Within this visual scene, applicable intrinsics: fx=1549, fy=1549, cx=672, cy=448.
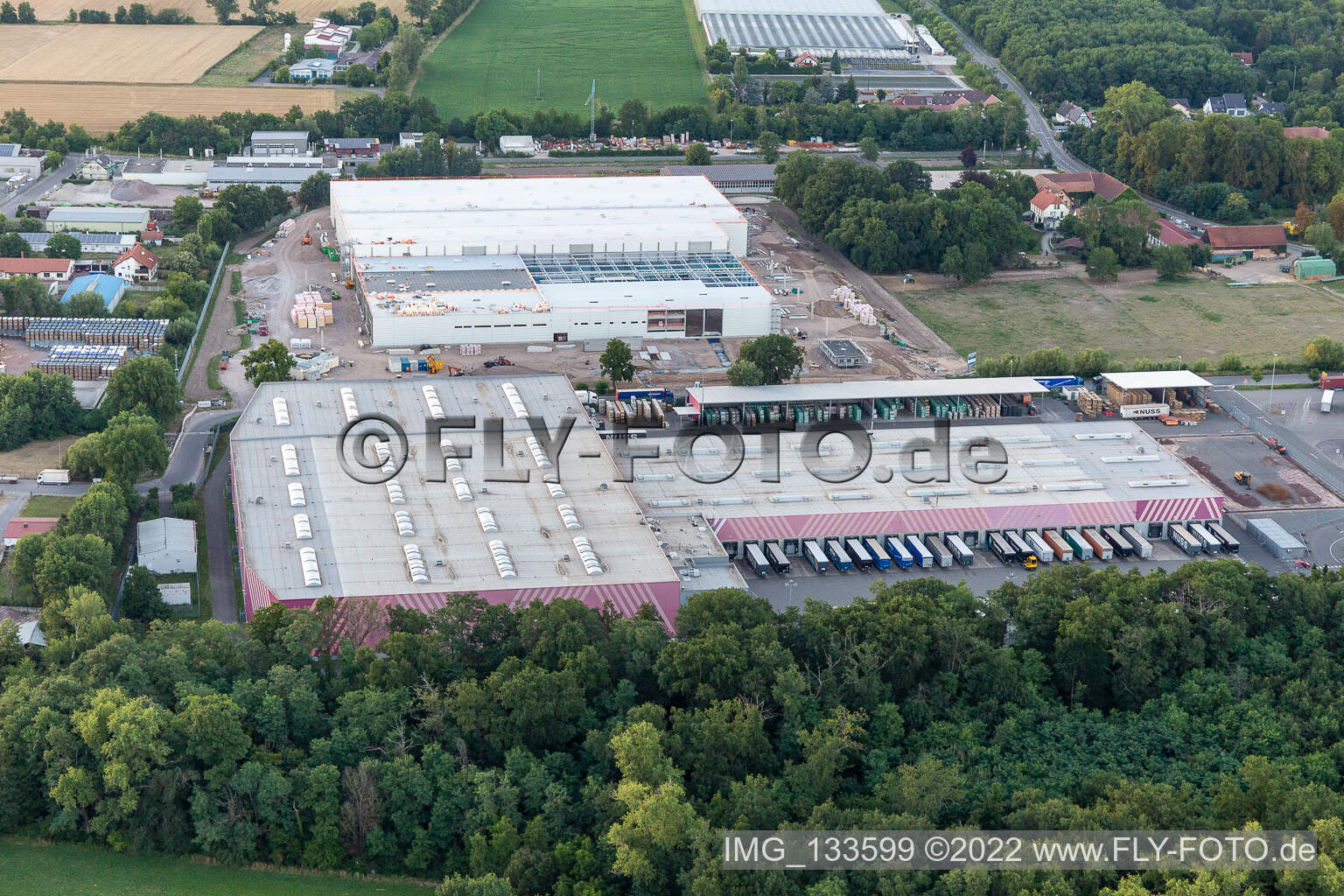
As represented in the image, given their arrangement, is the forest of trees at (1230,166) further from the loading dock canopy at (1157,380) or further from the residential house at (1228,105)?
the loading dock canopy at (1157,380)

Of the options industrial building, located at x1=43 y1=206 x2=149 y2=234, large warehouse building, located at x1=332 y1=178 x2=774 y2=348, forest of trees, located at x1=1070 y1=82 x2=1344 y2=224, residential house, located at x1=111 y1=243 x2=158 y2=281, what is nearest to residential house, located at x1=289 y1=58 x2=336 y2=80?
large warehouse building, located at x1=332 y1=178 x2=774 y2=348

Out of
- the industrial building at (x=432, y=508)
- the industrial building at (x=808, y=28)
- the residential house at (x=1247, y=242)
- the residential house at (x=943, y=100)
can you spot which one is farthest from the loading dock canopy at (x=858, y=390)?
the industrial building at (x=808, y=28)

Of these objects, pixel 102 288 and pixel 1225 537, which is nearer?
pixel 1225 537

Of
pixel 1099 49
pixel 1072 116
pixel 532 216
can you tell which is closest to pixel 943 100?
pixel 1072 116

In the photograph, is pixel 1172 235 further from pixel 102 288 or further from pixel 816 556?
pixel 102 288

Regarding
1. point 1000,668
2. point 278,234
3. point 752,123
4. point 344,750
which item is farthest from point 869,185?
point 344,750

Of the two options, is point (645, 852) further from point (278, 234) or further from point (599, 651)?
point (278, 234)

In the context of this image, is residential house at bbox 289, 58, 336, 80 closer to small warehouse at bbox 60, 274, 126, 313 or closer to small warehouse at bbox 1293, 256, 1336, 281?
small warehouse at bbox 60, 274, 126, 313
